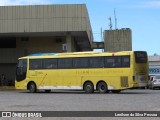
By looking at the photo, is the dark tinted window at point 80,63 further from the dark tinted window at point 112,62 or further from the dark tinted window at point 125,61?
the dark tinted window at point 125,61

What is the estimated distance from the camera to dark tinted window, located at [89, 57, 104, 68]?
104ft

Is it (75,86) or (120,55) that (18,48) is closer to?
(75,86)

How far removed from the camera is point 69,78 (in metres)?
33.1

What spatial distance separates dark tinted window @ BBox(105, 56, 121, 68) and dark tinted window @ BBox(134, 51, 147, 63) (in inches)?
49.3

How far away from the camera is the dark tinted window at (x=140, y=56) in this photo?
30.6 metres

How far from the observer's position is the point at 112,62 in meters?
31.1

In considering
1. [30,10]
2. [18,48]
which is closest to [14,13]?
[30,10]

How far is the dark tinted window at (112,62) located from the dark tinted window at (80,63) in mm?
1723

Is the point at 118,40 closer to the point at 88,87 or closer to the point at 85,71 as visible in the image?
the point at 85,71

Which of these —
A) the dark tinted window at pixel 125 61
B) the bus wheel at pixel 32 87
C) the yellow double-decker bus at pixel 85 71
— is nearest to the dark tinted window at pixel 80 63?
the yellow double-decker bus at pixel 85 71

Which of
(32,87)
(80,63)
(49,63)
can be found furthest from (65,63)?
(32,87)

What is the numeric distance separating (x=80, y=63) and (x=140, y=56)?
4.61m

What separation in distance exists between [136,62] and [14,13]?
1458 centimetres

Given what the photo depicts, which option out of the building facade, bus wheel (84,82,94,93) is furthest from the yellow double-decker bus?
the building facade
